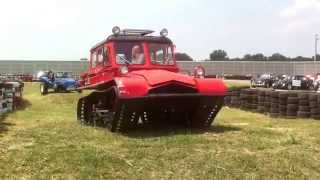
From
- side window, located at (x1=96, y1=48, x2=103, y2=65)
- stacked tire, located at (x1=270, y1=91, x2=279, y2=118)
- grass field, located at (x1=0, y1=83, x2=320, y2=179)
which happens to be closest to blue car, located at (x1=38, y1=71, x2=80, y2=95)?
stacked tire, located at (x1=270, y1=91, x2=279, y2=118)

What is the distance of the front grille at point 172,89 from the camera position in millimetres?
13453

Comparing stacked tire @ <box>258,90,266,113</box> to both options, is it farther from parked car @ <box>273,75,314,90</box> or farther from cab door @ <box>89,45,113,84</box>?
parked car @ <box>273,75,314,90</box>

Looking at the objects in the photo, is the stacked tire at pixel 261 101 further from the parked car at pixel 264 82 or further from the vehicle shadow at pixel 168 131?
the parked car at pixel 264 82

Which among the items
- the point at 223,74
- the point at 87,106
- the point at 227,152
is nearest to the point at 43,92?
the point at 87,106

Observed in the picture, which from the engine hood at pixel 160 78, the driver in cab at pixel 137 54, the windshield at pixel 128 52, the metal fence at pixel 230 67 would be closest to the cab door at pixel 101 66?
the windshield at pixel 128 52

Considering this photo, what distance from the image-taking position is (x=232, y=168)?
32.0 feet

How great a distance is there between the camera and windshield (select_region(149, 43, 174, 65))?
50.8 feet

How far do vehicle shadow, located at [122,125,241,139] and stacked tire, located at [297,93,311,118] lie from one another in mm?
4434

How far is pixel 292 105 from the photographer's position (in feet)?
63.2

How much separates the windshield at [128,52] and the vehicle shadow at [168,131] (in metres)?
1.76

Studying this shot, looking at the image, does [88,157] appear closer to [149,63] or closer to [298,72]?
[149,63]

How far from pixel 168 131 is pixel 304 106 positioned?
625 centimetres

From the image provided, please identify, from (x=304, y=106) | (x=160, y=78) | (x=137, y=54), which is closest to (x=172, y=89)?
(x=160, y=78)

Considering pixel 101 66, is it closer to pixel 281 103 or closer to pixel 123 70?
pixel 123 70
